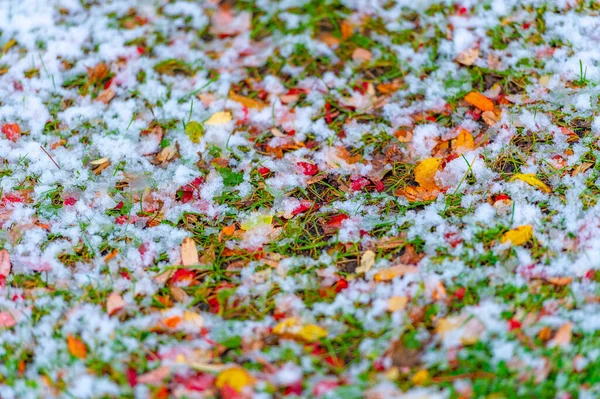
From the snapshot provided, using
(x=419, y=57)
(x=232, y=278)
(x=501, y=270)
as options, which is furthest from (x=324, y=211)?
(x=419, y=57)

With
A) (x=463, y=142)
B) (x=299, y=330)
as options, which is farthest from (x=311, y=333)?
(x=463, y=142)

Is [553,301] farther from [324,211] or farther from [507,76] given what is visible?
[507,76]

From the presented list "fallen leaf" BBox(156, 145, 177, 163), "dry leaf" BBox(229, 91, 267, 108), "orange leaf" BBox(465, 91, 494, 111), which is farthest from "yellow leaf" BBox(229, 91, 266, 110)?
"orange leaf" BBox(465, 91, 494, 111)

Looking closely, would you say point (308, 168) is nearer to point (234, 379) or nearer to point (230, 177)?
point (230, 177)

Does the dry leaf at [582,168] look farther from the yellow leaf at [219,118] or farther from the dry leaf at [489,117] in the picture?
the yellow leaf at [219,118]

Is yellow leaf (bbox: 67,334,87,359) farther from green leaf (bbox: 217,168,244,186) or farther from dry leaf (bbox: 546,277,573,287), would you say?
dry leaf (bbox: 546,277,573,287)
